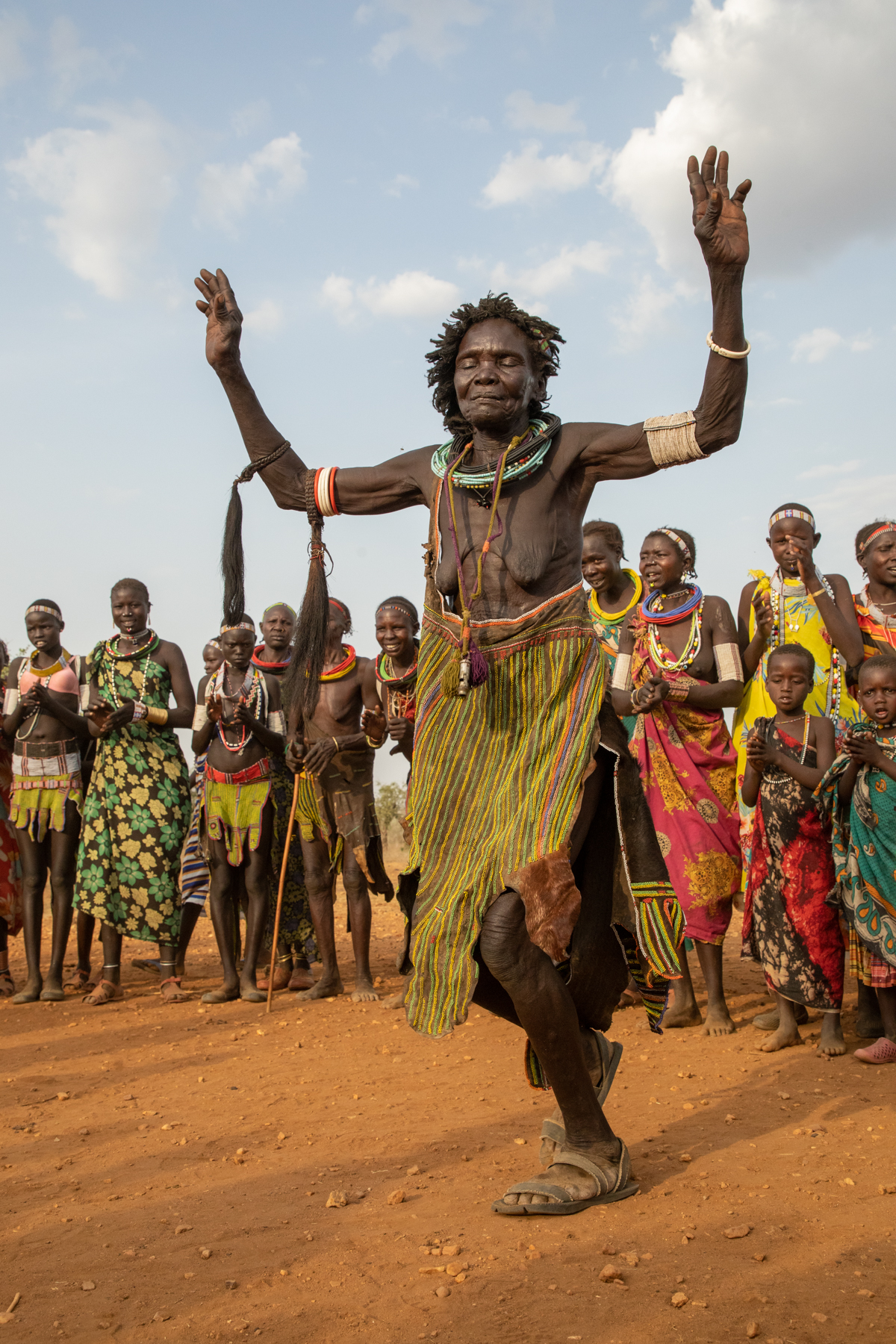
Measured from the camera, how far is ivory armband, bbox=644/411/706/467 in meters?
3.48

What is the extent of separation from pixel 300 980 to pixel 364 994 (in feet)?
2.58

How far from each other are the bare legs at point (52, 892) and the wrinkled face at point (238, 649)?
1489mm

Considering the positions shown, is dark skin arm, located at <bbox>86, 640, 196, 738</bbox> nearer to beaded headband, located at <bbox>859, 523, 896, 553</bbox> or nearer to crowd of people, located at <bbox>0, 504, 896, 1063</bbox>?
crowd of people, located at <bbox>0, 504, 896, 1063</bbox>

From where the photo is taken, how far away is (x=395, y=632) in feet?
25.1

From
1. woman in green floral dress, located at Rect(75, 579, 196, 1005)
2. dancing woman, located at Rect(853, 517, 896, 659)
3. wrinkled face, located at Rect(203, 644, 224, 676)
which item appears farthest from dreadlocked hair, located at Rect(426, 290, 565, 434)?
wrinkled face, located at Rect(203, 644, 224, 676)

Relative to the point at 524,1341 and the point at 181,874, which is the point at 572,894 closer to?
the point at 524,1341

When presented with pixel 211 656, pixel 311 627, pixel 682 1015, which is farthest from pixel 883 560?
pixel 211 656

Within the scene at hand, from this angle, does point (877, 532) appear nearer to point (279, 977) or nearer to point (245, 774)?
point (245, 774)

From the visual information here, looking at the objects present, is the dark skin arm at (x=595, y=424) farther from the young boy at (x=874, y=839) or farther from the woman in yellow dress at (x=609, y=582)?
the woman in yellow dress at (x=609, y=582)

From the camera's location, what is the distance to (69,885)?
8.00 metres

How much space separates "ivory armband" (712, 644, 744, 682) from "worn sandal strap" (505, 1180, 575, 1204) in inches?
142

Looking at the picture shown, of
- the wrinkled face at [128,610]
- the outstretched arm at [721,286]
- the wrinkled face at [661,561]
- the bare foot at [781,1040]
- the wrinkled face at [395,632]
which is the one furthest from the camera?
the wrinkled face at [128,610]

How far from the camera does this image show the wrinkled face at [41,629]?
316 inches

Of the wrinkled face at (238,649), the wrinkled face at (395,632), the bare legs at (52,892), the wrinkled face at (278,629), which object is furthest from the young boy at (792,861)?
the bare legs at (52,892)
